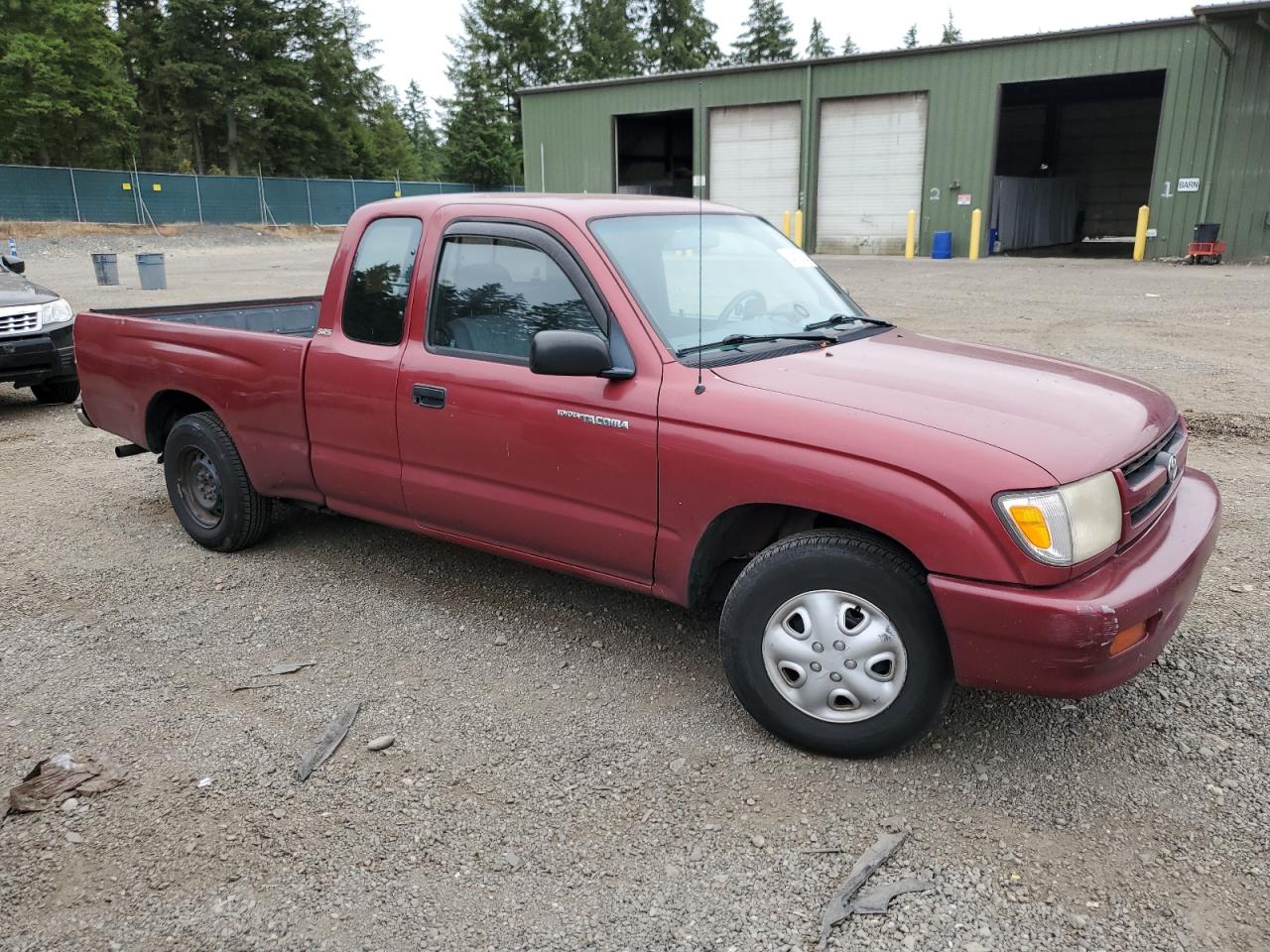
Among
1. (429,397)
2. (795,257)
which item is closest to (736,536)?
(429,397)

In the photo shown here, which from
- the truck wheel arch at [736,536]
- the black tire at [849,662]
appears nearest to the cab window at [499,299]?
the truck wheel arch at [736,536]

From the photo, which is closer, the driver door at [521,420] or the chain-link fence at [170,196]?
the driver door at [521,420]

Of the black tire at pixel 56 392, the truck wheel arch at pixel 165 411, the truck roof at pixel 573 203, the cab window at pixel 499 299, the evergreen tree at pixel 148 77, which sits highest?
the evergreen tree at pixel 148 77

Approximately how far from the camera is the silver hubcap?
119 inches

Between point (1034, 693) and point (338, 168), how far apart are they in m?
68.6

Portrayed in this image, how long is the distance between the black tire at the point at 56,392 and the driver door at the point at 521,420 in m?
6.88

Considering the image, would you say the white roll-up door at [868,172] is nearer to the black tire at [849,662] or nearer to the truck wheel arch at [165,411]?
the truck wheel arch at [165,411]

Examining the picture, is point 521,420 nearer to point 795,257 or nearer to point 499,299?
point 499,299

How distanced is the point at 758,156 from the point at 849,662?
28.9 meters

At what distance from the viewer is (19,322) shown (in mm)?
8602

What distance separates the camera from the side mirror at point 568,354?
3336mm

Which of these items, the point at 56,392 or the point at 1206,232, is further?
the point at 1206,232

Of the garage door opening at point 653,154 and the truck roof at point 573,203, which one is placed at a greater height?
the garage door opening at point 653,154

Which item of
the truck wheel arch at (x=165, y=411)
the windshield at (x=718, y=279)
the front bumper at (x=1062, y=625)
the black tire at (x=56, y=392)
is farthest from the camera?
the black tire at (x=56, y=392)
